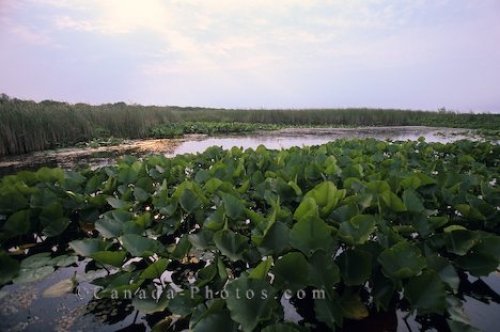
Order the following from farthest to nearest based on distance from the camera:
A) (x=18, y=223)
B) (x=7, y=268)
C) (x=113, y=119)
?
1. (x=113, y=119)
2. (x=18, y=223)
3. (x=7, y=268)

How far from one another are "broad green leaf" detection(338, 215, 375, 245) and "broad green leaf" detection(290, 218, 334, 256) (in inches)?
5.0

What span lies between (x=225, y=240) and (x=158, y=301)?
1.39 feet

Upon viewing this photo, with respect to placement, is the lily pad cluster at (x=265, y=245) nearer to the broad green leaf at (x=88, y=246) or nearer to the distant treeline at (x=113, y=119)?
the broad green leaf at (x=88, y=246)

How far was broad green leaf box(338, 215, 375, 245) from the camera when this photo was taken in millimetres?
1705

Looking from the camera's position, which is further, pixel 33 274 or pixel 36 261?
pixel 36 261

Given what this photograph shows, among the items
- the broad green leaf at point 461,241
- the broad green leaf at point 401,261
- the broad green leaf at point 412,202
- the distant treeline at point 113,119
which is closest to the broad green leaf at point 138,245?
the broad green leaf at point 401,261

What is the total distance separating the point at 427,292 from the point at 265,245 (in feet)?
2.42

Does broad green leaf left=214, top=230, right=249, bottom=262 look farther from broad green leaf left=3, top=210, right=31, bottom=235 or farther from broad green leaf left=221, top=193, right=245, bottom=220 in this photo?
broad green leaf left=3, top=210, right=31, bottom=235

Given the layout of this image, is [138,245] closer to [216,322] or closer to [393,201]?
[216,322]

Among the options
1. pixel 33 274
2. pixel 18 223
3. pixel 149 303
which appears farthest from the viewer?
pixel 18 223

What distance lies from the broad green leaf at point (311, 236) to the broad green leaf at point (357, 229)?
0.41 ft

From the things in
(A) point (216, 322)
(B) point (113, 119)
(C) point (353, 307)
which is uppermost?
(B) point (113, 119)

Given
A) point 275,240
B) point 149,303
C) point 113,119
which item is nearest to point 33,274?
point 149,303

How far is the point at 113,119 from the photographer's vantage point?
11.7 m
